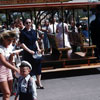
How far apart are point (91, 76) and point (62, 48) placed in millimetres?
1210

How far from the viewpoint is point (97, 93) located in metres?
6.66

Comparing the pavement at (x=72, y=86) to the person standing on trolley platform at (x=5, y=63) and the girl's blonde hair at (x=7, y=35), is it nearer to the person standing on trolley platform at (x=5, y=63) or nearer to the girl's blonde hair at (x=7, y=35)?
the person standing on trolley platform at (x=5, y=63)

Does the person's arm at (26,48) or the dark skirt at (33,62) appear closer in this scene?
the person's arm at (26,48)

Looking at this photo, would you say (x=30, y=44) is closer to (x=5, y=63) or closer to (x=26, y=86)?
(x=5, y=63)

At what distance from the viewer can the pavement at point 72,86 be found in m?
6.52

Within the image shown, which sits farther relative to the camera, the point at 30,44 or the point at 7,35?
the point at 30,44

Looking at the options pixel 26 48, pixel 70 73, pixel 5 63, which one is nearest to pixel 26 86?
pixel 5 63

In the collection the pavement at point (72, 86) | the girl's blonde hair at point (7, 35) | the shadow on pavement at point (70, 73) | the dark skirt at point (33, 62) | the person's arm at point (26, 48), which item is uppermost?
the girl's blonde hair at point (7, 35)

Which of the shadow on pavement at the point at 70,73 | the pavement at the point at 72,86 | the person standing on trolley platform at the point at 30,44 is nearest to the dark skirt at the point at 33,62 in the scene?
the person standing on trolley platform at the point at 30,44

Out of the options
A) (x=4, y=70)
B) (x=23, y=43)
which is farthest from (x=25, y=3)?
(x=4, y=70)

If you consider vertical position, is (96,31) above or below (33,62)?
above

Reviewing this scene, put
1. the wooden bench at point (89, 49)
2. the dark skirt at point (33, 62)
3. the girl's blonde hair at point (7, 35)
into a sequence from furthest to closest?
1. the wooden bench at point (89, 49)
2. the dark skirt at point (33, 62)
3. the girl's blonde hair at point (7, 35)

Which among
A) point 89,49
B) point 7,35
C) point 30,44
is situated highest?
point 7,35

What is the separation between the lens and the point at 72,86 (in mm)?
7418
